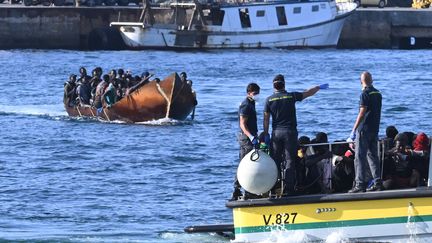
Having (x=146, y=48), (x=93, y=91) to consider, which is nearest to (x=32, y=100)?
(x=93, y=91)

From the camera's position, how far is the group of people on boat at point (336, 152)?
15.9 metres

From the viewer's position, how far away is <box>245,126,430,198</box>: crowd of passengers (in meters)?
15.9

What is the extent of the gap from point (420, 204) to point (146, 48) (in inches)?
2161

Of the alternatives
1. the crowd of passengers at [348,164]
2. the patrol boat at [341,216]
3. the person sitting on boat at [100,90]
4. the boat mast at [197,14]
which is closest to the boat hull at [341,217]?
the patrol boat at [341,216]

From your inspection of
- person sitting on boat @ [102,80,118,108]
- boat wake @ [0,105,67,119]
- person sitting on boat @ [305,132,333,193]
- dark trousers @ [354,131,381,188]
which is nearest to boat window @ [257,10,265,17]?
boat wake @ [0,105,67,119]

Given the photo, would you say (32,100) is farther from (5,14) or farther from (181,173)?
(5,14)

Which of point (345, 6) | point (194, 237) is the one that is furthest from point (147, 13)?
point (194, 237)

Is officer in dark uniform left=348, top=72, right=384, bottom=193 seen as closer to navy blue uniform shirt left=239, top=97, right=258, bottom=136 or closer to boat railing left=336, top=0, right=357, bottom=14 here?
navy blue uniform shirt left=239, top=97, right=258, bottom=136

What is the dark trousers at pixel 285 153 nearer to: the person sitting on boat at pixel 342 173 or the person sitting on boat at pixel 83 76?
the person sitting on boat at pixel 342 173

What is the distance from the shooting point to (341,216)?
623 inches

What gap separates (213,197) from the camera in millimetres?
22781

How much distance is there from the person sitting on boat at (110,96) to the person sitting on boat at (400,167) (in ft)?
64.1

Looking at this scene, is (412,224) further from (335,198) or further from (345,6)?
(345,6)

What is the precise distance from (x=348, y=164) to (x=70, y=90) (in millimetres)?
21022
